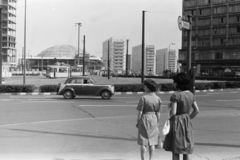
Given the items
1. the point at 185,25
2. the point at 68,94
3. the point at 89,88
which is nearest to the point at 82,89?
the point at 89,88

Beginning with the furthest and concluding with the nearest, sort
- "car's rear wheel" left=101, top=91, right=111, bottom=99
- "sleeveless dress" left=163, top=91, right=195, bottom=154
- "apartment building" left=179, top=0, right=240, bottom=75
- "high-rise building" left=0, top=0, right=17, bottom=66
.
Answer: "high-rise building" left=0, top=0, right=17, bottom=66
"apartment building" left=179, top=0, right=240, bottom=75
"car's rear wheel" left=101, top=91, right=111, bottom=99
"sleeveless dress" left=163, top=91, right=195, bottom=154

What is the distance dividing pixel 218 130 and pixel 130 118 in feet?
12.9

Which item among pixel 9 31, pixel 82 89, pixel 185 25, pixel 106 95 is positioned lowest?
pixel 106 95

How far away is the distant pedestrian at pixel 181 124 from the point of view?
16.5 ft

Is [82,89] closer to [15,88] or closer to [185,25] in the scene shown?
[15,88]

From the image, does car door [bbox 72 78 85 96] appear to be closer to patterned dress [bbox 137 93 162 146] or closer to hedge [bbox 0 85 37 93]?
hedge [bbox 0 85 37 93]

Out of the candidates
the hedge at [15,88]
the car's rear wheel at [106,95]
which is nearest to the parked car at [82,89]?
the car's rear wheel at [106,95]

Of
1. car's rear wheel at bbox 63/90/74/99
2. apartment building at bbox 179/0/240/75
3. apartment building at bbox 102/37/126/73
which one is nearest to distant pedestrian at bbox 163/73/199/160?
car's rear wheel at bbox 63/90/74/99

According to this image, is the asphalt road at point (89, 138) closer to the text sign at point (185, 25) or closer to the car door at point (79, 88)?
the text sign at point (185, 25)

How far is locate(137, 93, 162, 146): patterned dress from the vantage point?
5668 mm

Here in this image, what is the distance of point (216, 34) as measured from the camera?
82.3m

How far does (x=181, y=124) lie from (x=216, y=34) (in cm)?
8207

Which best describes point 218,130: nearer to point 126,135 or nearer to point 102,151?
point 126,135

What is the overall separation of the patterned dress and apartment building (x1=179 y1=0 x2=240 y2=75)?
240 feet
